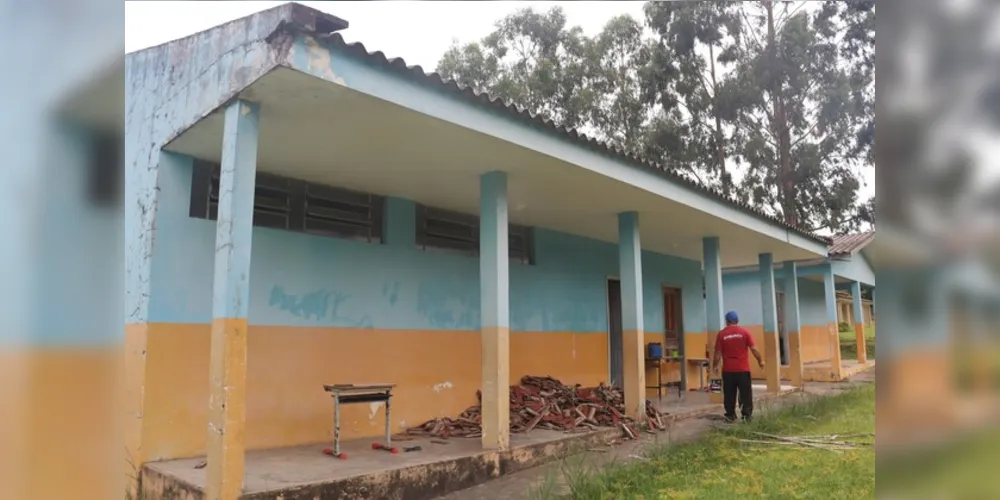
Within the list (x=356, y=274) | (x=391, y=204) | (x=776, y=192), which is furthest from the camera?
(x=776, y=192)

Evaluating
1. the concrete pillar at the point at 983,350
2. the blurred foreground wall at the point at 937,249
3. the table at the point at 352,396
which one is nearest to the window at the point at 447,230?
the table at the point at 352,396

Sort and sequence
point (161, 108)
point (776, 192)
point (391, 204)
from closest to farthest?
point (161, 108) < point (391, 204) < point (776, 192)

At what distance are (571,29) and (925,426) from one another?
2564 cm

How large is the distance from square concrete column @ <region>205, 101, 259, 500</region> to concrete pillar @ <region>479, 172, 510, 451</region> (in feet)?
8.70

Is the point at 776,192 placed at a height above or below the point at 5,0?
above

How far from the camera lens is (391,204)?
831cm

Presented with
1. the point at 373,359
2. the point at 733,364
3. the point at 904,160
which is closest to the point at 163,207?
the point at 373,359

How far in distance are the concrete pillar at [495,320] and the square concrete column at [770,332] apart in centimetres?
809

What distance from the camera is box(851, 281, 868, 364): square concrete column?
1969 centimetres

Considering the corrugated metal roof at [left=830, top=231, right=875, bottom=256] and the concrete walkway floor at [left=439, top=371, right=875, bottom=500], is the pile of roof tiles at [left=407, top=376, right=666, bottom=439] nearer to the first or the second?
the concrete walkway floor at [left=439, top=371, right=875, bottom=500]

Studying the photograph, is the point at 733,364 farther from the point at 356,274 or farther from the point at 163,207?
the point at 163,207

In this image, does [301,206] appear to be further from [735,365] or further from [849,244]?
[849,244]

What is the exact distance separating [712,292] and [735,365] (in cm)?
252

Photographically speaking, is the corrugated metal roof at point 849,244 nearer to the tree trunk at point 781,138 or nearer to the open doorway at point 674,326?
the tree trunk at point 781,138
